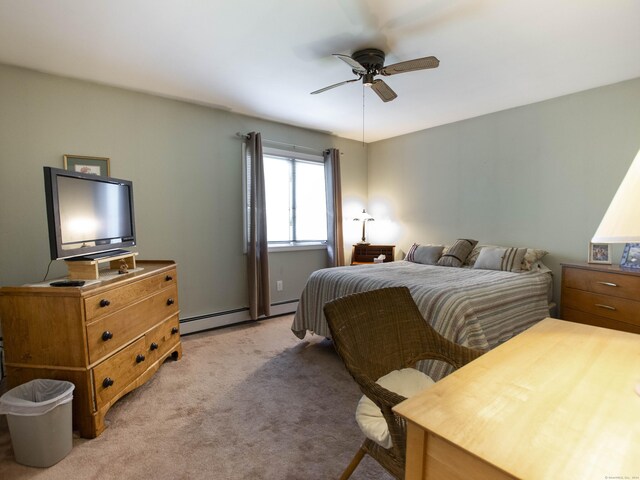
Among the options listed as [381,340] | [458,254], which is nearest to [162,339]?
[381,340]

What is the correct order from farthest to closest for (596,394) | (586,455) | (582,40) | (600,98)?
(600,98), (582,40), (596,394), (586,455)

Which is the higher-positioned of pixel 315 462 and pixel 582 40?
pixel 582 40

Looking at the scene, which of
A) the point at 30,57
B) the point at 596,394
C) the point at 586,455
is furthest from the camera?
the point at 30,57

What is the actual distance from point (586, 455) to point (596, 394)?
29 centimetres

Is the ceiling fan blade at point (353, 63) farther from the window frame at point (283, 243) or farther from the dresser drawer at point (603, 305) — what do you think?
the dresser drawer at point (603, 305)

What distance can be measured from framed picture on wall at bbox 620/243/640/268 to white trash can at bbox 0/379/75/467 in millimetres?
3986

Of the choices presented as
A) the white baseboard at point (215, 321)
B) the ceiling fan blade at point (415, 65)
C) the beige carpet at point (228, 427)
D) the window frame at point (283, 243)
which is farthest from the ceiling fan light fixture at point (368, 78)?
the white baseboard at point (215, 321)

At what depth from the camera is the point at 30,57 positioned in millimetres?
2439

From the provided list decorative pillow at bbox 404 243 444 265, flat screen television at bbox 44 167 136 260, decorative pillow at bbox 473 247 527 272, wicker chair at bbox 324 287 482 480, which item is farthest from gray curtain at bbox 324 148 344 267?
wicker chair at bbox 324 287 482 480

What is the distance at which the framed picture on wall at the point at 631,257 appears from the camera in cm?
265

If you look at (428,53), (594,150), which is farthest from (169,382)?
(594,150)

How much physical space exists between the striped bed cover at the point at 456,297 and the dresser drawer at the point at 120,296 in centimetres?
127

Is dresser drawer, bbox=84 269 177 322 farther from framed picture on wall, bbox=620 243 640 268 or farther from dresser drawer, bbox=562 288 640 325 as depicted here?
framed picture on wall, bbox=620 243 640 268

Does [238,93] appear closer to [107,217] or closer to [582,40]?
[107,217]
